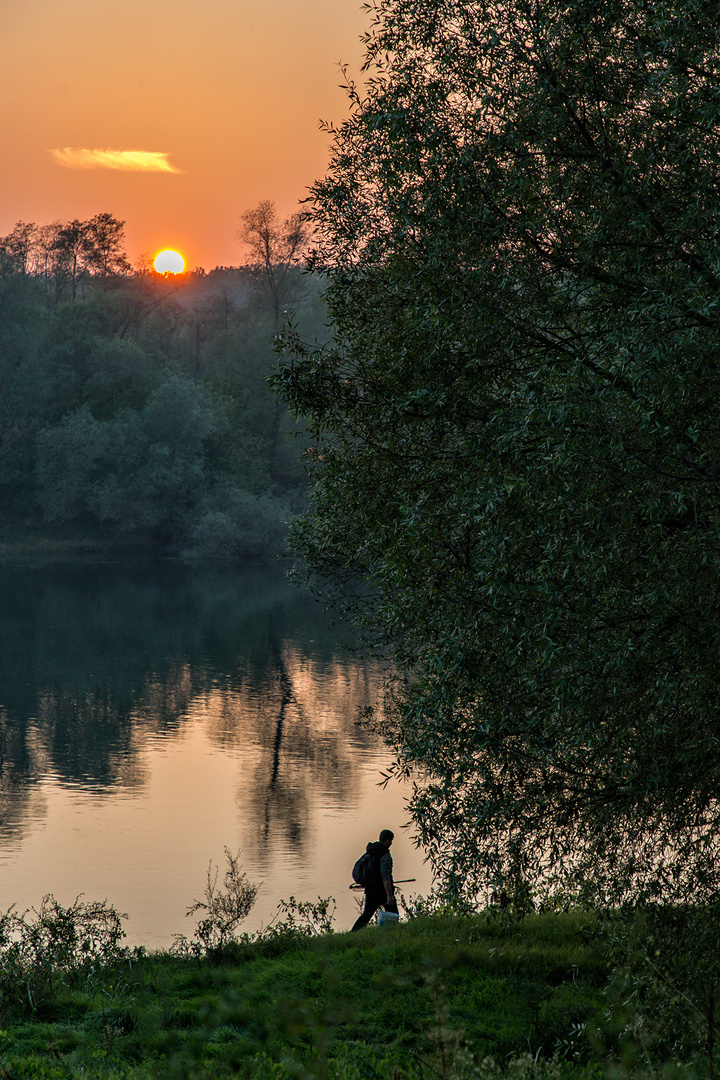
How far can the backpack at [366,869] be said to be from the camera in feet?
40.2

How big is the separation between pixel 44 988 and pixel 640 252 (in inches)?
324

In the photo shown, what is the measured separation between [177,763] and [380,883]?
12.3 meters

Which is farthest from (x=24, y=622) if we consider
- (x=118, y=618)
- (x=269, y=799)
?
(x=269, y=799)

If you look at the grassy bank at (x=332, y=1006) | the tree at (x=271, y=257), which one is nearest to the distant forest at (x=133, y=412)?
the tree at (x=271, y=257)

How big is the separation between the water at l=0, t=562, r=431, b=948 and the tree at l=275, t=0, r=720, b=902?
262 inches

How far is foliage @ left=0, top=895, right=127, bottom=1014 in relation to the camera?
921 centimetres

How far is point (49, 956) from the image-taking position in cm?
1057

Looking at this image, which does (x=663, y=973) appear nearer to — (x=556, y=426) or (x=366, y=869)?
(x=556, y=426)

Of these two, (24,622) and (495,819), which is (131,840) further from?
(24,622)

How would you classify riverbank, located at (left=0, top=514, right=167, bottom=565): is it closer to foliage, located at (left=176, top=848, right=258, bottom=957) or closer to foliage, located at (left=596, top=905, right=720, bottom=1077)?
foliage, located at (left=176, top=848, right=258, bottom=957)

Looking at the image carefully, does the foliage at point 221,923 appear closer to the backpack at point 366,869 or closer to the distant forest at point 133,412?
the backpack at point 366,869

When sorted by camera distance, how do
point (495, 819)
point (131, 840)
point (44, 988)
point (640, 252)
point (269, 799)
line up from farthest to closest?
point (269, 799) < point (131, 840) < point (44, 988) < point (495, 819) < point (640, 252)

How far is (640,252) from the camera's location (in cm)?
808

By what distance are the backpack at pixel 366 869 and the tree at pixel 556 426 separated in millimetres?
2474
